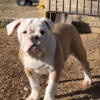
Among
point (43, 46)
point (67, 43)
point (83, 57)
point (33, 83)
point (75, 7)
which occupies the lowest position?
point (33, 83)

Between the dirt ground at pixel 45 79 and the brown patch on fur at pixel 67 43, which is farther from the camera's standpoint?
the dirt ground at pixel 45 79

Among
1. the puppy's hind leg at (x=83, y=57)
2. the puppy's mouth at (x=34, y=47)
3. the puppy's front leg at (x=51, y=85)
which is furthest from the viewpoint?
the puppy's hind leg at (x=83, y=57)

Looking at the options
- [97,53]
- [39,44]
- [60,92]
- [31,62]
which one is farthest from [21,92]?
[97,53]

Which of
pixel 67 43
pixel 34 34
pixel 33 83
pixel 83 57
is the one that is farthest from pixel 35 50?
pixel 83 57

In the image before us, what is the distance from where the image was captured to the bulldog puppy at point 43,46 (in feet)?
9.00

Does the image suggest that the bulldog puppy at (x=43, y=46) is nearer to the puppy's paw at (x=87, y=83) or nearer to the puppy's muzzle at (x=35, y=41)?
the puppy's muzzle at (x=35, y=41)

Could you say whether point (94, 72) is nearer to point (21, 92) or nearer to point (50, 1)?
point (21, 92)

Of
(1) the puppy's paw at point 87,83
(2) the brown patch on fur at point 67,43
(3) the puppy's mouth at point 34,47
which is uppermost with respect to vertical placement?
(3) the puppy's mouth at point 34,47

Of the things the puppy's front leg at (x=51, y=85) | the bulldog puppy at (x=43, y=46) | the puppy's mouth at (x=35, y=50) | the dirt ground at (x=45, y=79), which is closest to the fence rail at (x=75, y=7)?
the dirt ground at (x=45, y=79)

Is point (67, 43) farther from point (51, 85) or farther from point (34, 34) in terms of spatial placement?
point (34, 34)

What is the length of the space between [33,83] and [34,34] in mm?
784

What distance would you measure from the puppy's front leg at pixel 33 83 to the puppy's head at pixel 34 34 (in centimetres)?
45

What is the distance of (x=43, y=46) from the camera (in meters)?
2.78

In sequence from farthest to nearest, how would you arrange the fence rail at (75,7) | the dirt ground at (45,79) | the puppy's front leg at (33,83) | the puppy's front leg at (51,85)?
the fence rail at (75,7) < the dirt ground at (45,79) < the puppy's front leg at (33,83) < the puppy's front leg at (51,85)
